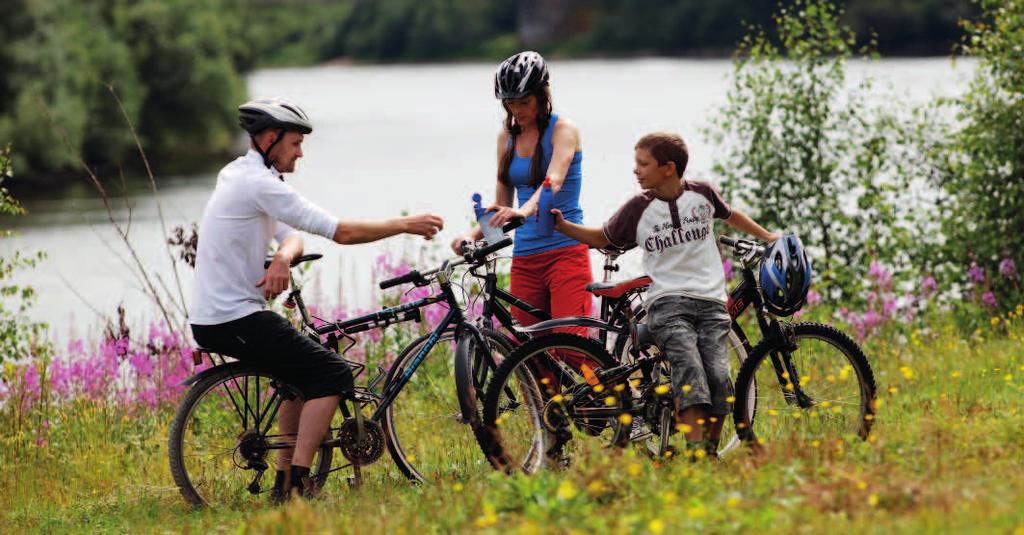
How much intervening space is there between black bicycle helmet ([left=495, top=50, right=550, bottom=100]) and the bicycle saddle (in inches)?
37.5

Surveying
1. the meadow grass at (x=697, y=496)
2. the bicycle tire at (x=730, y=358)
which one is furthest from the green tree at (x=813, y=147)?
the bicycle tire at (x=730, y=358)

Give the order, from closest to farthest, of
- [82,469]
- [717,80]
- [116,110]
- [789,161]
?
[82,469] → [789,161] → [116,110] → [717,80]

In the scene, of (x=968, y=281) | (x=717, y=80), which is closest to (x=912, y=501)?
(x=968, y=281)

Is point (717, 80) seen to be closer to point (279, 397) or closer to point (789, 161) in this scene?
point (789, 161)

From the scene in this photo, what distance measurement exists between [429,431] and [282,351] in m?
1.05

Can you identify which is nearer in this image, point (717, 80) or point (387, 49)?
point (717, 80)

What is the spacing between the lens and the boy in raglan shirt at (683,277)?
564 cm

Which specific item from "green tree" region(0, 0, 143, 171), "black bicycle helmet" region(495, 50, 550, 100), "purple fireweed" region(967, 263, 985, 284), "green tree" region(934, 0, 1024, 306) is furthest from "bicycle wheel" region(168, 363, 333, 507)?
"green tree" region(0, 0, 143, 171)

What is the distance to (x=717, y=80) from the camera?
6394 cm

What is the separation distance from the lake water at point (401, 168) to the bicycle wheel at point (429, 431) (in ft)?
12.9

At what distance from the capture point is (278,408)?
233 inches

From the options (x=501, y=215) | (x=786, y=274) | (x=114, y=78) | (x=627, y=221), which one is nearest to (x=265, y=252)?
(x=501, y=215)

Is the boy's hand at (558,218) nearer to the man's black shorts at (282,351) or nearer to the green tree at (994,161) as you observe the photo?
the man's black shorts at (282,351)

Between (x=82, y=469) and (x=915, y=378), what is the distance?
5246 millimetres
